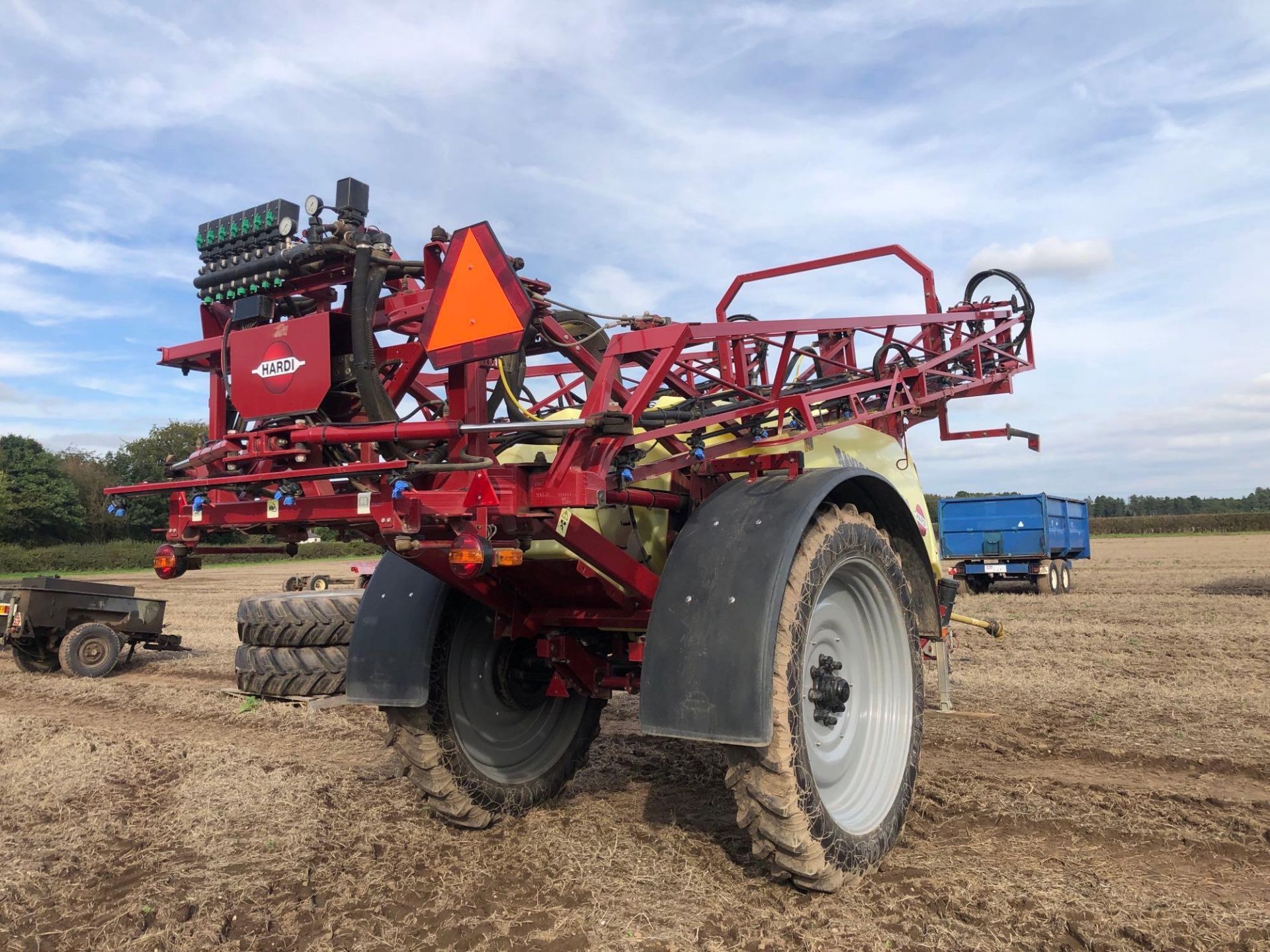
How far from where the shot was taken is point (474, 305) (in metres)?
3.20

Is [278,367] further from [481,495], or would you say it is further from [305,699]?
[305,699]

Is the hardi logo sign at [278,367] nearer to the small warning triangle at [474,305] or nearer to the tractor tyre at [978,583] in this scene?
the small warning triangle at [474,305]

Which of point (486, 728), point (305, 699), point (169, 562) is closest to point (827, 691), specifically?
point (486, 728)

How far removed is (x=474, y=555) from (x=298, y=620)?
5.53 m

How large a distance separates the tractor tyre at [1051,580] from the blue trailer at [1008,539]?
0.01m

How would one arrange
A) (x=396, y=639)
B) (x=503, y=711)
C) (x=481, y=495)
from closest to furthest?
1. (x=481, y=495)
2. (x=396, y=639)
3. (x=503, y=711)

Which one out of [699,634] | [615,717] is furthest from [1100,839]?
[615,717]

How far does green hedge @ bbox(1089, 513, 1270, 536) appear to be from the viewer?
59000mm

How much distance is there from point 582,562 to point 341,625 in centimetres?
491

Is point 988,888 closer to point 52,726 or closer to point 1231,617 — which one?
point 52,726

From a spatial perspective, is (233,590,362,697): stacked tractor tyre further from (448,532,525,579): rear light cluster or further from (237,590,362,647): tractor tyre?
(448,532,525,579): rear light cluster

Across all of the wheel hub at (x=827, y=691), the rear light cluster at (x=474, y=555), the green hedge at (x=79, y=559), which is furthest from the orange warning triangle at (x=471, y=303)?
the green hedge at (x=79, y=559)

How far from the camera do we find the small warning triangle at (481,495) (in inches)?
120

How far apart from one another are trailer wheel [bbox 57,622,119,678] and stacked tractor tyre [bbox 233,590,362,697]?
3.17 metres
